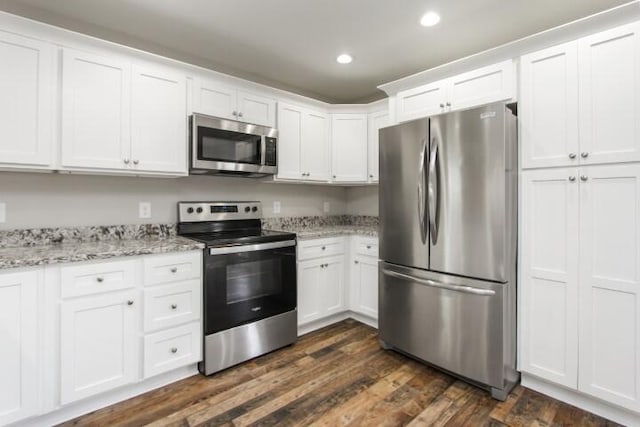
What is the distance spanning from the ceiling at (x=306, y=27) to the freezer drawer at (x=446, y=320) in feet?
5.86

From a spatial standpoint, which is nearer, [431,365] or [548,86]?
[548,86]

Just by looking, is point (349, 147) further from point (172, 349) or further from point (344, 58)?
point (172, 349)

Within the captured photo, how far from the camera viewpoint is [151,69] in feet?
7.45

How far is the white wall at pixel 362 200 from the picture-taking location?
3791 millimetres

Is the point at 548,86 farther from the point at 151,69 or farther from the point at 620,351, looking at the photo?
the point at 151,69

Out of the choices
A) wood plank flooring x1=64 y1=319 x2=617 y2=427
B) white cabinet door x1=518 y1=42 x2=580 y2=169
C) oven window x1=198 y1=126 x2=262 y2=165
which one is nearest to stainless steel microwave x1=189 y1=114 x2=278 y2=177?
oven window x1=198 y1=126 x2=262 y2=165

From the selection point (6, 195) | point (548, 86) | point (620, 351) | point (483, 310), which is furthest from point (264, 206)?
point (620, 351)

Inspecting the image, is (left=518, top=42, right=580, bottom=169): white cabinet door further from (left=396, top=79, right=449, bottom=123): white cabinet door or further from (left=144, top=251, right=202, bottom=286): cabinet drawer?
(left=144, top=251, right=202, bottom=286): cabinet drawer

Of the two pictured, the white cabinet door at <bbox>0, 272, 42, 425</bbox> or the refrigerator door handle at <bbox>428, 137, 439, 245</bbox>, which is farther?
the refrigerator door handle at <bbox>428, 137, 439, 245</bbox>

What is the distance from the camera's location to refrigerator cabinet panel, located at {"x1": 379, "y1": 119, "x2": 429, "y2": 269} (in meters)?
2.33

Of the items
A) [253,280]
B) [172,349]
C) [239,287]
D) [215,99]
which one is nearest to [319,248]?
[253,280]

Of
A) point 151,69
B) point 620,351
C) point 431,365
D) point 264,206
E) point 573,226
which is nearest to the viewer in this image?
point 620,351

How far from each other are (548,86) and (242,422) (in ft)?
8.72

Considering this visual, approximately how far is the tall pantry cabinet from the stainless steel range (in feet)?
5.57
